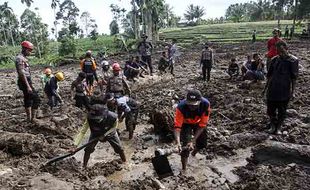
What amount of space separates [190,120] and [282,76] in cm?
241

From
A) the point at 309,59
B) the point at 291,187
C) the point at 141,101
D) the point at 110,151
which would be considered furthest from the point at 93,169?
the point at 309,59

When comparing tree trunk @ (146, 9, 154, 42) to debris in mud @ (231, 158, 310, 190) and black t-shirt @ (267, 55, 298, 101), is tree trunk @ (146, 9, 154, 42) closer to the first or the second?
black t-shirt @ (267, 55, 298, 101)

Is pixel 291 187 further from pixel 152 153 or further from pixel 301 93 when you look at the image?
pixel 301 93

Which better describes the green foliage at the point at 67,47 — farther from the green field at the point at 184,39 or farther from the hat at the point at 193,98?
the hat at the point at 193,98

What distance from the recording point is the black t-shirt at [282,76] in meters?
7.55

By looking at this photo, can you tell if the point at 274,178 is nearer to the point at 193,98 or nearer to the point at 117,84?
the point at 193,98

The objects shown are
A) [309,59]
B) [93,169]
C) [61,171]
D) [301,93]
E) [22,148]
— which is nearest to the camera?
[61,171]

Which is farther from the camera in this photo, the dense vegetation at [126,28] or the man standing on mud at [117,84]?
the dense vegetation at [126,28]

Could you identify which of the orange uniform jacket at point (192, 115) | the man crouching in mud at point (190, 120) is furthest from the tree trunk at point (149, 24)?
the orange uniform jacket at point (192, 115)

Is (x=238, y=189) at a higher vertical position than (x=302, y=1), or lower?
lower

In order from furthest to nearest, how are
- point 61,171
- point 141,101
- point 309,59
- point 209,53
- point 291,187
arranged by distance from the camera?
1. point 309,59
2. point 209,53
3. point 141,101
4. point 61,171
5. point 291,187

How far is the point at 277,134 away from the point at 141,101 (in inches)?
235

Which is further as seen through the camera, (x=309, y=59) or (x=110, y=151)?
(x=309, y=59)

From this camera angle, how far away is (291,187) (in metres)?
5.56
